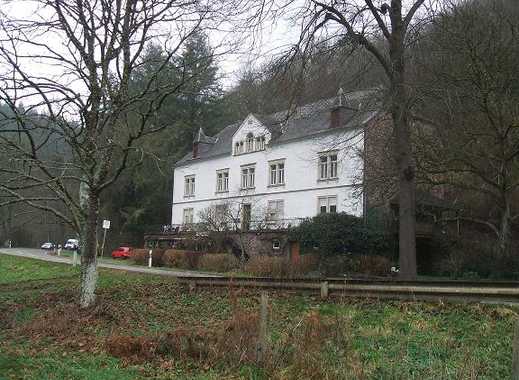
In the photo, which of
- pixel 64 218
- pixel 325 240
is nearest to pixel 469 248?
pixel 325 240

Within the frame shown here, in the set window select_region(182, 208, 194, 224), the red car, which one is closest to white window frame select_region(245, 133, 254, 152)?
window select_region(182, 208, 194, 224)

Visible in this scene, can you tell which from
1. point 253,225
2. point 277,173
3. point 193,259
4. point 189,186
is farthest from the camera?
point 189,186

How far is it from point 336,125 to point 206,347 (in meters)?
33.9

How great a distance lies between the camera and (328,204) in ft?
134

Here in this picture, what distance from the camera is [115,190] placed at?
6081 cm

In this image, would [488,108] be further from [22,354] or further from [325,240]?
[22,354]

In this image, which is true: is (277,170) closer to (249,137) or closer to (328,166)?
(249,137)

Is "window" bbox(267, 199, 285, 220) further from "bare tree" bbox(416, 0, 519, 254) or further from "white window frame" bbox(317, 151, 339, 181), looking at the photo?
"bare tree" bbox(416, 0, 519, 254)

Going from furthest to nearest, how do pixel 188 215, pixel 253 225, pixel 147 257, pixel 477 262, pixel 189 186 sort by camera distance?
pixel 189 186 < pixel 188 215 < pixel 253 225 < pixel 147 257 < pixel 477 262

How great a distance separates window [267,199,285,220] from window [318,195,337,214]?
12.9 ft

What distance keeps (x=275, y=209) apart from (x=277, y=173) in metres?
3.21

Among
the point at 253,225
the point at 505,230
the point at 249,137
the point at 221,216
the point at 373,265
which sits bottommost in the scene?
the point at 373,265

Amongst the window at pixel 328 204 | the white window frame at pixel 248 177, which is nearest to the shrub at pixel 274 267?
the window at pixel 328 204

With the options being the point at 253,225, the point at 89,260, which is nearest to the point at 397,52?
the point at 89,260
